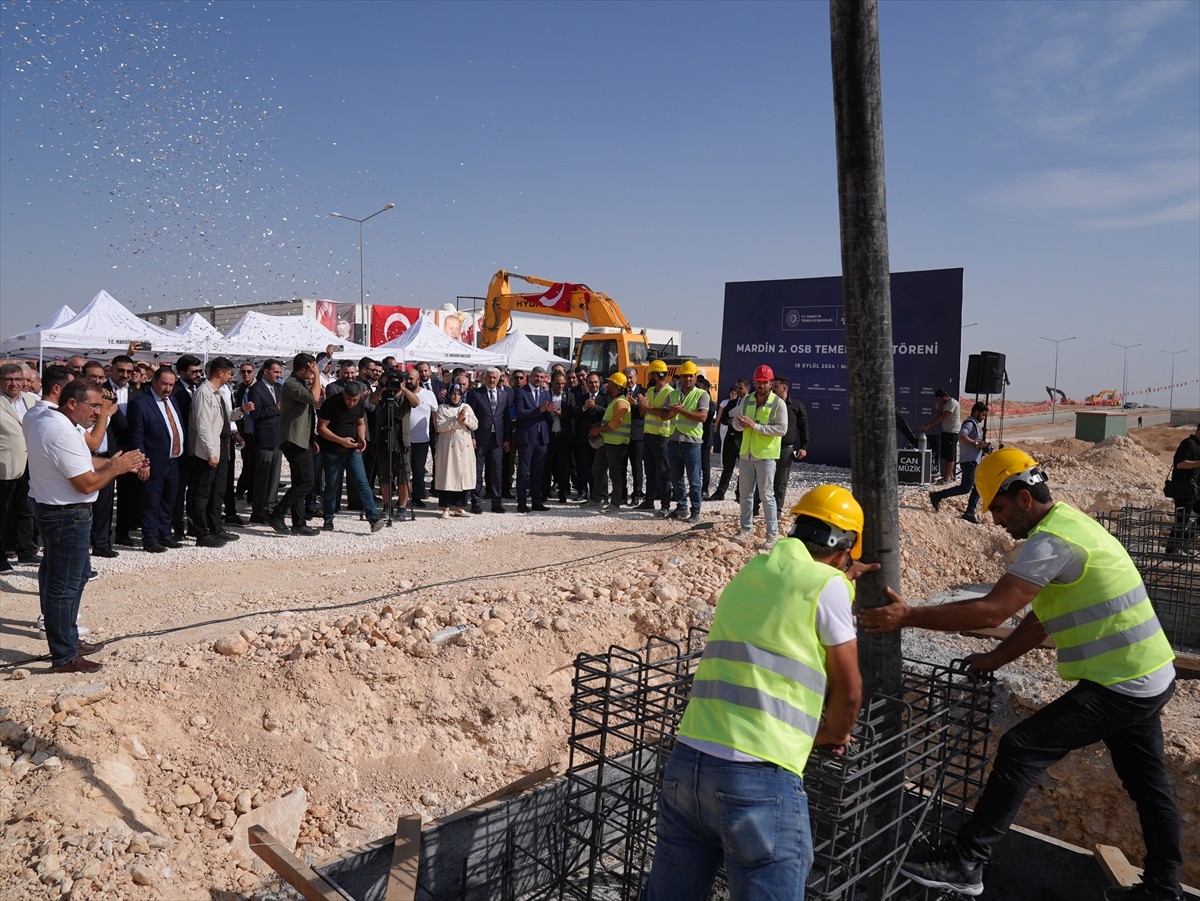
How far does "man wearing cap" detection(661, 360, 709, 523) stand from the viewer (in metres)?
10.3

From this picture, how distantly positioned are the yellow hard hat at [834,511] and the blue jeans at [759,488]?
625 centimetres

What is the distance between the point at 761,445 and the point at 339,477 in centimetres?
501

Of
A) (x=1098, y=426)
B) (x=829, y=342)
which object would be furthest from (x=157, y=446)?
(x=1098, y=426)

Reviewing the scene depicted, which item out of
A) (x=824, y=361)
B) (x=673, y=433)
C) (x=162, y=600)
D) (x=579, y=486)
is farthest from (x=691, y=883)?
(x=824, y=361)

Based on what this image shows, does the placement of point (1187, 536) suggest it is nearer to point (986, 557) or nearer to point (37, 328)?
point (986, 557)

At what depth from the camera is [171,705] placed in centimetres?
480

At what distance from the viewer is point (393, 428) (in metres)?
10.2

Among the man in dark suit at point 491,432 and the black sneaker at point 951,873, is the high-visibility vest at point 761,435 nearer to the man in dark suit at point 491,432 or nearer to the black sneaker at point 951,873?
the man in dark suit at point 491,432

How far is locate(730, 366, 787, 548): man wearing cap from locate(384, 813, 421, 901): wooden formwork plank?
5994 mm

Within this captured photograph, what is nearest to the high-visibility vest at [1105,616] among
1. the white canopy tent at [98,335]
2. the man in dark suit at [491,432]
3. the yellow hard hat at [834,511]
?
the yellow hard hat at [834,511]

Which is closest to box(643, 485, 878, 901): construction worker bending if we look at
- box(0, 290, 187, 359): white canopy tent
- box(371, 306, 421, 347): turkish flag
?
box(0, 290, 187, 359): white canopy tent

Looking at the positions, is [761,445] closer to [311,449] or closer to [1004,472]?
[311,449]

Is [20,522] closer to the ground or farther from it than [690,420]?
closer to the ground

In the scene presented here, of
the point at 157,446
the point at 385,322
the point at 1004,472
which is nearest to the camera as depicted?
the point at 1004,472
